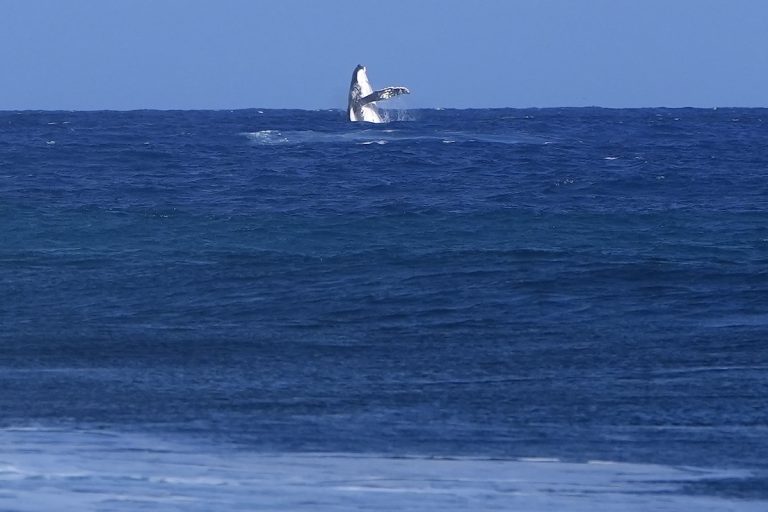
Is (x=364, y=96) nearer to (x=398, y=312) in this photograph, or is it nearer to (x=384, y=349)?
(x=398, y=312)

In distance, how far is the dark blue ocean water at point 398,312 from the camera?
9164 millimetres

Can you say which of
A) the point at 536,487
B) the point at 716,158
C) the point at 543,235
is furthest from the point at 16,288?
the point at 716,158

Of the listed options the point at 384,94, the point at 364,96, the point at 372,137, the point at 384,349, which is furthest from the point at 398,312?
the point at 364,96

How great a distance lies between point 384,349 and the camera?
1202 cm

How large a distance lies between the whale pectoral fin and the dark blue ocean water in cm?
2332

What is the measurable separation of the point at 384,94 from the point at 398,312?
145 feet

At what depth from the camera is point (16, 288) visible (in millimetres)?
15867

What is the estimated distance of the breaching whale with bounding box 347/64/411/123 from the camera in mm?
56675

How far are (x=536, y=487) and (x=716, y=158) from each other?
34.0 m

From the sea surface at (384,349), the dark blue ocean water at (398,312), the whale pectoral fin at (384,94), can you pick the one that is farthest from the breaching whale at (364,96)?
the sea surface at (384,349)

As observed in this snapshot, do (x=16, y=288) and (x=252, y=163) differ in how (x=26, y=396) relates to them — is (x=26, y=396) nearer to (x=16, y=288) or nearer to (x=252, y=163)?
(x=16, y=288)

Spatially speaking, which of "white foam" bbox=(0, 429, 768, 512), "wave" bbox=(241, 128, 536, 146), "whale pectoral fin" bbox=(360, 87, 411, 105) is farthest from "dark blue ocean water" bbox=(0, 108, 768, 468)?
"whale pectoral fin" bbox=(360, 87, 411, 105)

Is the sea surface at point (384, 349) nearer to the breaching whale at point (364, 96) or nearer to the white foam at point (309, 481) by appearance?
the white foam at point (309, 481)

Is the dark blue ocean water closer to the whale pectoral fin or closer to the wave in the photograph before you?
the wave
